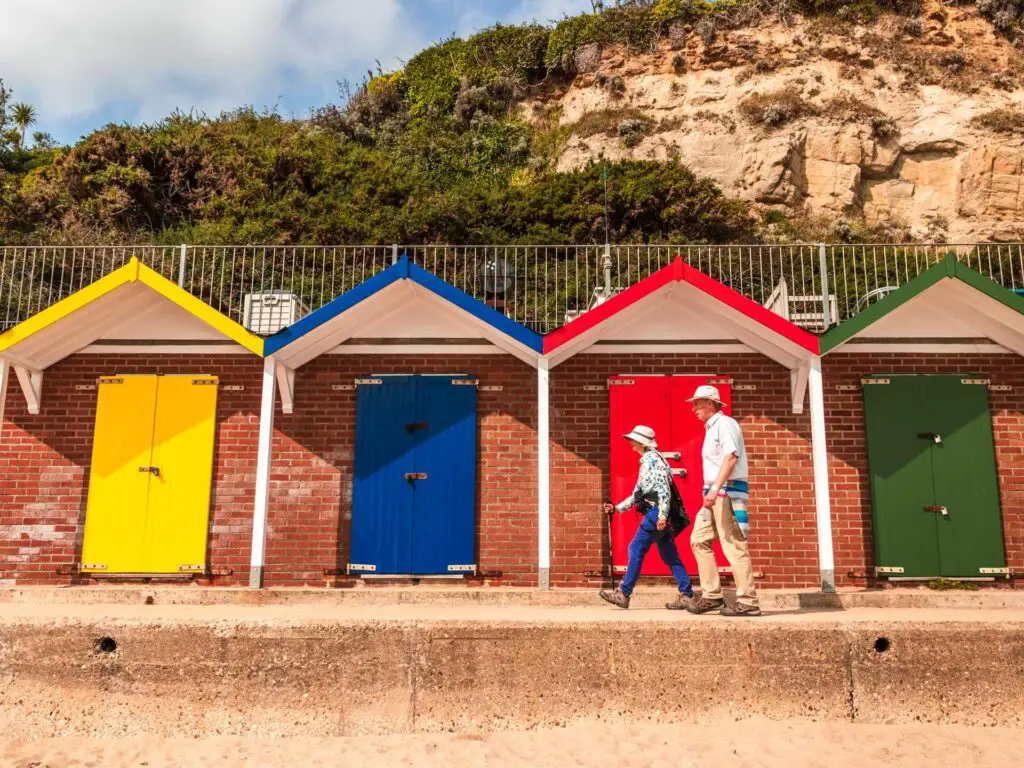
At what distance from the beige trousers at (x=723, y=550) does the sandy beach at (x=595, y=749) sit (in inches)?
42.3

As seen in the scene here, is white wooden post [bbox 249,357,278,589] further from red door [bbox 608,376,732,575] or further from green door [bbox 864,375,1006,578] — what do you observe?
green door [bbox 864,375,1006,578]

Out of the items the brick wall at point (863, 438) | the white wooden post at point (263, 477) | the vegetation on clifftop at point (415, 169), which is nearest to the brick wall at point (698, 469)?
the brick wall at point (863, 438)

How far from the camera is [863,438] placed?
26.8 ft

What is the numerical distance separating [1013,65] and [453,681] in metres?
28.9

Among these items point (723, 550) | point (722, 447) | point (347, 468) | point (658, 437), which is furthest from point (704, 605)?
point (347, 468)

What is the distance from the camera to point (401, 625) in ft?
16.5

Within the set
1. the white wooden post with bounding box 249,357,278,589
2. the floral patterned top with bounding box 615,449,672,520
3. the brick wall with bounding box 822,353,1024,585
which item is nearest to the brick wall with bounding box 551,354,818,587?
the brick wall with bounding box 822,353,1024,585

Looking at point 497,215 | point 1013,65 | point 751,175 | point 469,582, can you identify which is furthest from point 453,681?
point 1013,65

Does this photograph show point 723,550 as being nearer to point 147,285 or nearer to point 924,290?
point 924,290

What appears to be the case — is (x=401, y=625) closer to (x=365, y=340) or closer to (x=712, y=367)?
(x=365, y=340)

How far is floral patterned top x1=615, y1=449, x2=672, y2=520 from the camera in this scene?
19.1 ft

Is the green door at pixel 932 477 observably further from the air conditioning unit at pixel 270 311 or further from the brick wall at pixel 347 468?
the air conditioning unit at pixel 270 311

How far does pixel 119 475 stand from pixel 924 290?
848 centimetres

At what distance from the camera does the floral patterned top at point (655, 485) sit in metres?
5.83
